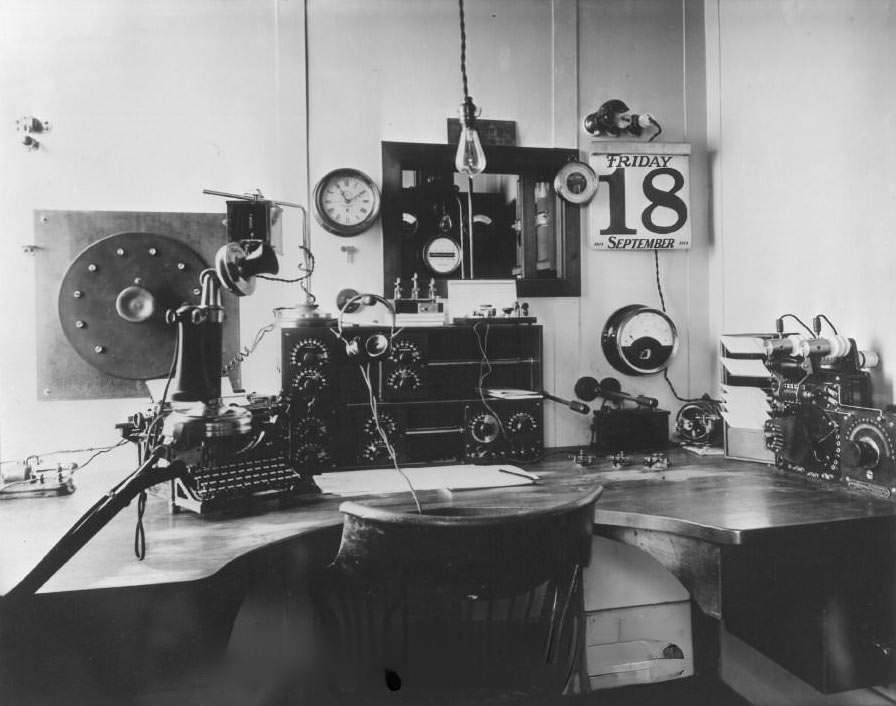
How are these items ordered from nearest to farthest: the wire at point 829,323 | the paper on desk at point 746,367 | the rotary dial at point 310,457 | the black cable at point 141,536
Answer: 1. the black cable at point 141,536
2. the rotary dial at point 310,457
3. the wire at point 829,323
4. the paper on desk at point 746,367

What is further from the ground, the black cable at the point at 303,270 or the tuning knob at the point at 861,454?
the black cable at the point at 303,270

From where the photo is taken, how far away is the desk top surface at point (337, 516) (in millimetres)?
1519

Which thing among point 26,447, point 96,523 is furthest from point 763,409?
point 26,447

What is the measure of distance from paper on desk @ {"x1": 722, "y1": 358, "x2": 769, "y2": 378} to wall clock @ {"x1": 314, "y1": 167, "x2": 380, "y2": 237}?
148 centimetres

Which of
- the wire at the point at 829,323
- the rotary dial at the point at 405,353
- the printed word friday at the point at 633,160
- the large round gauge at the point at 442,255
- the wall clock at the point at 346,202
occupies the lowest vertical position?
the rotary dial at the point at 405,353

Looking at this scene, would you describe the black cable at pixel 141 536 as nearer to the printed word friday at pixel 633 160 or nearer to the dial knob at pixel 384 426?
the dial knob at pixel 384 426

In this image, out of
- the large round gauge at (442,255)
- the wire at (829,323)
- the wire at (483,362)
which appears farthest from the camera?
the large round gauge at (442,255)

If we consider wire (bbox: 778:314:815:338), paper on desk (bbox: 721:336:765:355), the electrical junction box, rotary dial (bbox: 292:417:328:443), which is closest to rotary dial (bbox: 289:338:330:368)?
rotary dial (bbox: 292:417:328:443)

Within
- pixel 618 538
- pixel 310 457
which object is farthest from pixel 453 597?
pixel 310 457

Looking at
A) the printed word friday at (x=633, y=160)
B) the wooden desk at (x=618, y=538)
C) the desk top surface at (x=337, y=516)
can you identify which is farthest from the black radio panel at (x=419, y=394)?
the printed word friday at (x=633, y=160)

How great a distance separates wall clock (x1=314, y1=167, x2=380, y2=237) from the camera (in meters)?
2.70

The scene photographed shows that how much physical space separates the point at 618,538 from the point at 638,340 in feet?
3.84

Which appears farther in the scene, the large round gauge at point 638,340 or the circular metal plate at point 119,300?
the large round gauge at point 638,340

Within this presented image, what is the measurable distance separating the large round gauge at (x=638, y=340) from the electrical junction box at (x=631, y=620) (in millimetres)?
843
